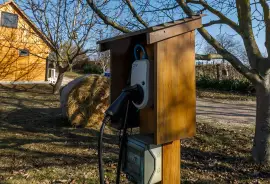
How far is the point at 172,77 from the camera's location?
1.73 meters

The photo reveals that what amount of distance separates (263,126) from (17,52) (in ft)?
48.4

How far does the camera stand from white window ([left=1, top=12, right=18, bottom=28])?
47.2ft

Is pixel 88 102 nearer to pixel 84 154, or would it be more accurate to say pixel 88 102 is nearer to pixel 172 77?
pixel 84 154

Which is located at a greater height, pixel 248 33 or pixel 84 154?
pixel 248 33

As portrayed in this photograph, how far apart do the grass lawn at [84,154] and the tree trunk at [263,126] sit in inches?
7.1

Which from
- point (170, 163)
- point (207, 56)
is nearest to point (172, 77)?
point (170, 163)

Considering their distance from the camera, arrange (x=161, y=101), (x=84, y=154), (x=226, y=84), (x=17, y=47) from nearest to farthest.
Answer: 1. (x=161, y=101)
2. (x=84, y=154)
3. (x=17, y=47)
4. (x=226, y=84)

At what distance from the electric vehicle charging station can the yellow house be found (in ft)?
44.9

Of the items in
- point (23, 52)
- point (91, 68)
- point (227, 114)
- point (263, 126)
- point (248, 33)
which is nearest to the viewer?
point (263, 126)

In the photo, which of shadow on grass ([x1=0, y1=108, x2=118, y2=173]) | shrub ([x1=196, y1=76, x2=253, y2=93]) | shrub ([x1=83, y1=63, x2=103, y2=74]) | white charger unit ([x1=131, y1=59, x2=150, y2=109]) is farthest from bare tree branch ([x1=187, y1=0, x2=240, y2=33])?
shrub ([x1=83, y1=63, x2=103, y2=74])

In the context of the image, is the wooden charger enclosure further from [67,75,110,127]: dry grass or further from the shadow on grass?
[67,75,110,127]: dry grass

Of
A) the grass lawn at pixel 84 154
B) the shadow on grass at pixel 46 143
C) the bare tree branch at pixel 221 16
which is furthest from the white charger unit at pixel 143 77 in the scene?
the bare tree branch at pixel 221 16

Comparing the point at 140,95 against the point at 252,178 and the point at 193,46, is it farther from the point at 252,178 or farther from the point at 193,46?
the point at 252,178

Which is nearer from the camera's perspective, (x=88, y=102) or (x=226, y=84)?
(x=88, y=102)
